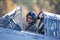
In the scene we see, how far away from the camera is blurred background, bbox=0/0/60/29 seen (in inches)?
70.8

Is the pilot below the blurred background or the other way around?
below

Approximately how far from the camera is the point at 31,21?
184cm

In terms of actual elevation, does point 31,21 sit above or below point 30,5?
below

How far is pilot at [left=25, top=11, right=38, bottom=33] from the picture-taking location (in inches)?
71.6

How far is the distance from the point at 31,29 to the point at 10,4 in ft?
1.03

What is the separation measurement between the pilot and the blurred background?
0.11ft

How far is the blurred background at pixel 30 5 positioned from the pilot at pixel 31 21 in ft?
0.11

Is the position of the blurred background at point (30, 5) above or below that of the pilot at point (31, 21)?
above

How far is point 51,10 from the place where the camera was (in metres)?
1.79

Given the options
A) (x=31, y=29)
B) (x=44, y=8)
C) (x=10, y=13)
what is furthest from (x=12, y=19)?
(x=44, y=8)

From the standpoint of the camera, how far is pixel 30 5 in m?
1.86

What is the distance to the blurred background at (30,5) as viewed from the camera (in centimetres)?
180

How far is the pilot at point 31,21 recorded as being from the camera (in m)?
1.82

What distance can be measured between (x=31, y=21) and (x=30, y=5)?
5.9 inches
